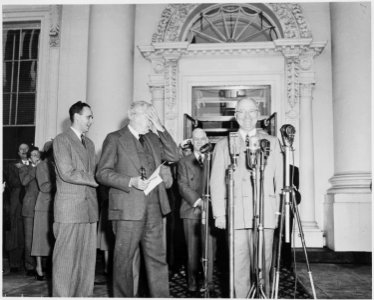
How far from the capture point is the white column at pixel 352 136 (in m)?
5.69

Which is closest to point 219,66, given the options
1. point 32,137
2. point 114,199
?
point 32,137

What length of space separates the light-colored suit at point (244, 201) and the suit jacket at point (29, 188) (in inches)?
105

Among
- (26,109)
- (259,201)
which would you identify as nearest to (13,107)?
(26,109)

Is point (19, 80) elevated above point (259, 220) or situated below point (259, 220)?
above

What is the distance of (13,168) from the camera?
4984 mm

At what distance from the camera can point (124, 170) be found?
3.02 m

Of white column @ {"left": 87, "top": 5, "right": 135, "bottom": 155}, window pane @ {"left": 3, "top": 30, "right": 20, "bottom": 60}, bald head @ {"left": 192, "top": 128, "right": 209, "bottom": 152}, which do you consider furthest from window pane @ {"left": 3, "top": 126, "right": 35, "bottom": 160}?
bald head @ {"left": 192, "top": 128, "right": 209, "bottom": 152}

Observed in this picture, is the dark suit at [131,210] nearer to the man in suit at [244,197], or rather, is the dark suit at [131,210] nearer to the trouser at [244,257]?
the man in suit at [244,197]

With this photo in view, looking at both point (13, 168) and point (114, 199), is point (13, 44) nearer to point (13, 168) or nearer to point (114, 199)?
point (13, 168)

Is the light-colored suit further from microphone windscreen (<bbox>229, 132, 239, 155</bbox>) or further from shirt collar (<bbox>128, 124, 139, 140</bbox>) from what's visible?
shirt collar (<bbox>128, 124, 139, 140</bbox>)

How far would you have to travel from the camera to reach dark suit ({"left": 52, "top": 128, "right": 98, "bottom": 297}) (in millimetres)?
2881

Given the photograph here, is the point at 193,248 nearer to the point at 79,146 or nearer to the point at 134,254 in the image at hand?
the point at 134,254

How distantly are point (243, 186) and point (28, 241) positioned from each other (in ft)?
9.57

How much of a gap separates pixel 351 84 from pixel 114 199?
4.48 meters
